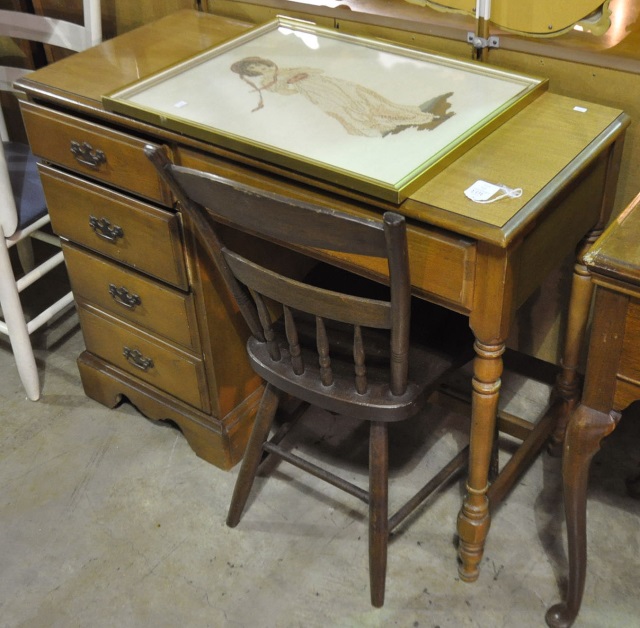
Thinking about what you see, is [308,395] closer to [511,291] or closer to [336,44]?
[511,291]

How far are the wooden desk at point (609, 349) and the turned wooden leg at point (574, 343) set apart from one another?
34 cm

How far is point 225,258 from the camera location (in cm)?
156

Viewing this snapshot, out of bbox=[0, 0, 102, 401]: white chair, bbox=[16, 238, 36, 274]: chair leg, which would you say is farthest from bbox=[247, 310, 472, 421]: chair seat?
bbox=[16, 238, 36, 274]: chair leg

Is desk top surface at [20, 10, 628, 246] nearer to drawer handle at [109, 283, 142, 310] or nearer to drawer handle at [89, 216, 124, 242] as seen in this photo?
drawer handle at [89, 216, 124, 242]

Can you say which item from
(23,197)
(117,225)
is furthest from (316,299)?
(23,197)

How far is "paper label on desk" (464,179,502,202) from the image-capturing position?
1.41m

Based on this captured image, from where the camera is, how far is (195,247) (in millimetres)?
1837

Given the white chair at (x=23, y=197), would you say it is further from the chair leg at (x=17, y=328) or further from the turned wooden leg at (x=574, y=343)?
the turned wooden leg at (x=574, y=343)

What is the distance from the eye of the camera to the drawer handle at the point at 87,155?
1838 millimetres

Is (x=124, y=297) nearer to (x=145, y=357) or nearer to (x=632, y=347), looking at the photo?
(x=145, y=357)

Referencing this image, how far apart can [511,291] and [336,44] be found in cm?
76

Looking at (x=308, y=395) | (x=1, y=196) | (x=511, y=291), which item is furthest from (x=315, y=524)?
(x=1, y=196)

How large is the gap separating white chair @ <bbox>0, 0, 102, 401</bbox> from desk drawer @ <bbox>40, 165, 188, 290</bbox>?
16 centimetres

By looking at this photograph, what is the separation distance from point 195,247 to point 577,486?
887 mm
